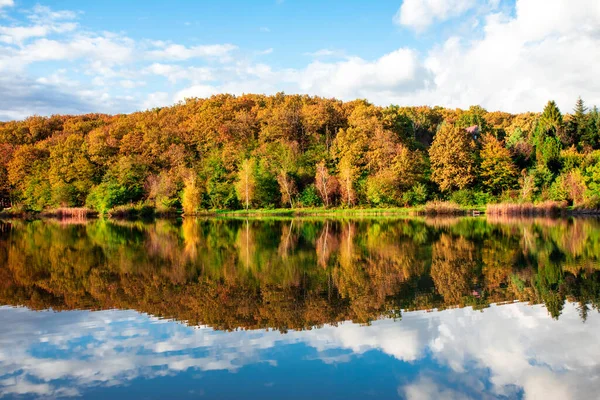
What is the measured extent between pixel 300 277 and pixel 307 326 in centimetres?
516

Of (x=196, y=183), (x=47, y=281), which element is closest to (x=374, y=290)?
(x=47, y=281)

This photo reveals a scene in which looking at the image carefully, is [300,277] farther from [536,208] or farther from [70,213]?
[70,213]

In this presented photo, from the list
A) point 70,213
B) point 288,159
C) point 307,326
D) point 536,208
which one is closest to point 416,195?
point 536,208

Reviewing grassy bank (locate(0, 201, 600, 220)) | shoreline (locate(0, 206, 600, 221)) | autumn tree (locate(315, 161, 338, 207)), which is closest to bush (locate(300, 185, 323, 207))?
autumn tree (locate(315, 161, 338, 207))

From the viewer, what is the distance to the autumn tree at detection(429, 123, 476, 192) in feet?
189

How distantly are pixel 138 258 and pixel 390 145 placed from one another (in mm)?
46149

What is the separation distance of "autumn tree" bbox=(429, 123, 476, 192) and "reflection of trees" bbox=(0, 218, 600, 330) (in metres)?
32.1

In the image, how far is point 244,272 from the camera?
16781mm

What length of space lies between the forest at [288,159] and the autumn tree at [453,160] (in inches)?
6.2

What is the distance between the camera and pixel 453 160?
58125 mm

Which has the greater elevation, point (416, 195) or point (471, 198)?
point (416, 195)

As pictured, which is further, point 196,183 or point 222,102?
point 222,102

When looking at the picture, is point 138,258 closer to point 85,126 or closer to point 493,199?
point 493,199

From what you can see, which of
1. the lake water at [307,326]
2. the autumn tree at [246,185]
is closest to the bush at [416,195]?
the autumn tree at [246,185]
